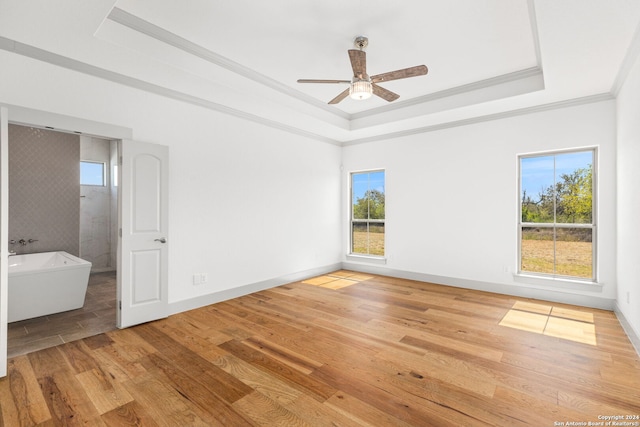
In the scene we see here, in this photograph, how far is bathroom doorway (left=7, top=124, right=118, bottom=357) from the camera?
5117 millimetres

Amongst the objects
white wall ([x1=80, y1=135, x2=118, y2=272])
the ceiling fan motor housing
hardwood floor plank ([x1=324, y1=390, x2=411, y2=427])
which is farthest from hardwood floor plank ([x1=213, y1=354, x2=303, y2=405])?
white wall ([x1=80, y1=135, x2=118, y2=272])

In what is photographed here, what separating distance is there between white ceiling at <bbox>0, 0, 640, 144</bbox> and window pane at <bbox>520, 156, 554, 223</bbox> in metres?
0.84

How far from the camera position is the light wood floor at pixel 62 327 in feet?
9.79

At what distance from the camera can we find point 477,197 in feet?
16.3

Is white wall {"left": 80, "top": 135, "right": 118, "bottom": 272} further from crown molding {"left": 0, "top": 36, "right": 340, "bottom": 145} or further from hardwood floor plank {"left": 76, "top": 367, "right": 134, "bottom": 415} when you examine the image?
hardwood floor plank {"left": 76, "top": 367, "right": 134, "bottom": 415}

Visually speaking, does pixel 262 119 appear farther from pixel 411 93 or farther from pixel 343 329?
pixel 343 329

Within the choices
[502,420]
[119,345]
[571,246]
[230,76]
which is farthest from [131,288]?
→ [571,246]

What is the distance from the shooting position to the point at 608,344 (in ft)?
9.62

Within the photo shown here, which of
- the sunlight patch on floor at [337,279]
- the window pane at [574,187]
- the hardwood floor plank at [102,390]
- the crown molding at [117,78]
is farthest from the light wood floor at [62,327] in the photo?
the window pane at [574,187]

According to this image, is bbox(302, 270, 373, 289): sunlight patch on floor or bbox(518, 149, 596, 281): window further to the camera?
bbox(302, 270, 373, 289): sunlight patch on floor

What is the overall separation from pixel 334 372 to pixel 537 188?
4129mm

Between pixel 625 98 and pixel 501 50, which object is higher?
pixel 501 50

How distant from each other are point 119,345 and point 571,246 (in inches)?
225

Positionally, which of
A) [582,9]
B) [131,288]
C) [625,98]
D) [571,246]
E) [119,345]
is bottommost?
[119,345]
